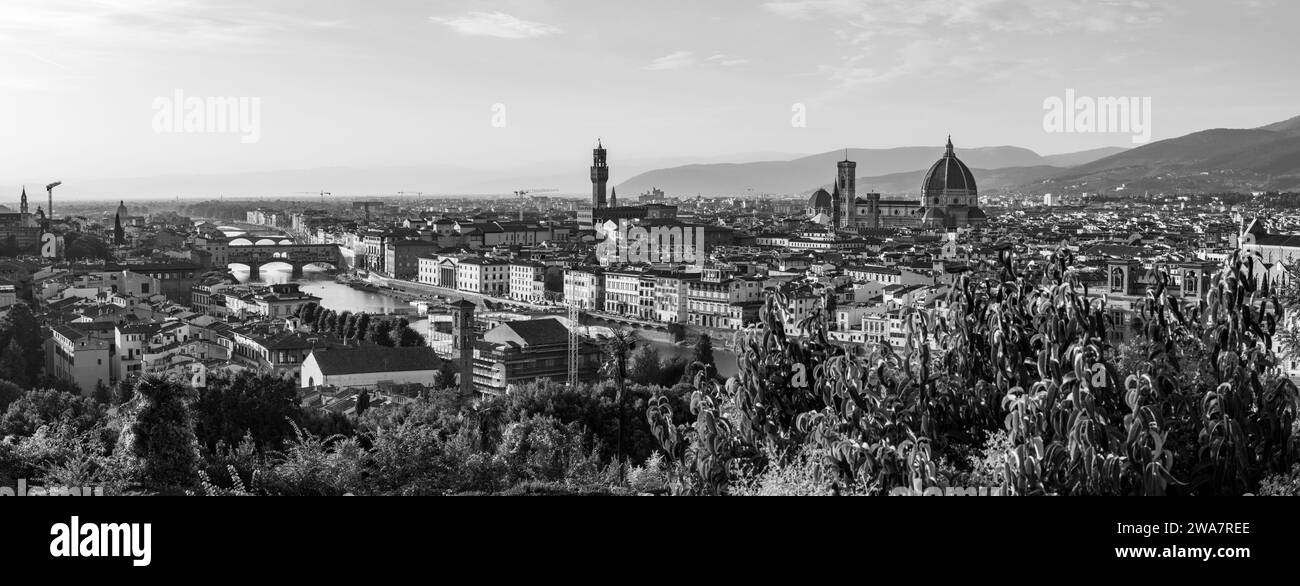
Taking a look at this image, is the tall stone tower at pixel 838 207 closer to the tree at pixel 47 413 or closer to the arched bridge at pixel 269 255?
the arched bridge at pixel 269 255

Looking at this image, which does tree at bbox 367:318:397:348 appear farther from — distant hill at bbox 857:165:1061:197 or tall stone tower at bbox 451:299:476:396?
distant hill at bbox 857:165:1061:197

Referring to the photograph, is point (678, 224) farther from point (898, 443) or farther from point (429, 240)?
point (898, 443)

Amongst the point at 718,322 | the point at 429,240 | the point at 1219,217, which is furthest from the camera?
the point at 1219,217

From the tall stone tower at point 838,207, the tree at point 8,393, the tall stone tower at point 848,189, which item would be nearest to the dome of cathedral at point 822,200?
the tall stone tower at point 838,207

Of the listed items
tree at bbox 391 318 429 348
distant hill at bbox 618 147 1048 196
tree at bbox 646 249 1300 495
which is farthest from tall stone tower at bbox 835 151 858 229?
tree at bbox 646 249 1300 495
